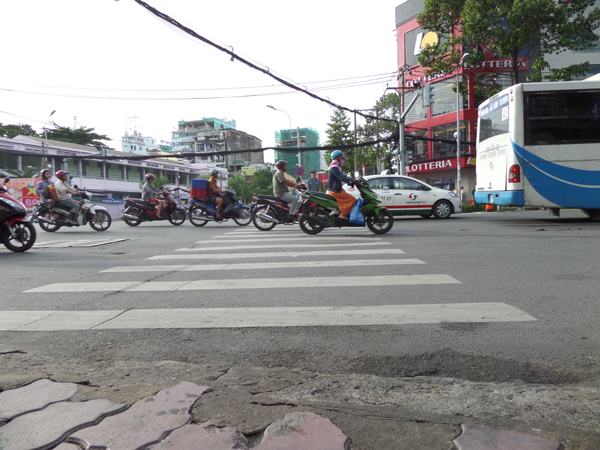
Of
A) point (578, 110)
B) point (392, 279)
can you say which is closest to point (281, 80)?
point (578, 110)

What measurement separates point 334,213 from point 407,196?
6.15 meters

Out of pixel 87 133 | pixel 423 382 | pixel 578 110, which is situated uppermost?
pixel 87 133

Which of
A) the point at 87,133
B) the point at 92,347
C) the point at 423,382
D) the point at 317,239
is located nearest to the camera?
the point at 423,382

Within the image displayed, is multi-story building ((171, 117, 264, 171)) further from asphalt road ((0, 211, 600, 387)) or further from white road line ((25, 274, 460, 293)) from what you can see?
white road line ((25, 274, 460, 293))

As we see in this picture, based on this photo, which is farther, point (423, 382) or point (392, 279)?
point (392, 279)

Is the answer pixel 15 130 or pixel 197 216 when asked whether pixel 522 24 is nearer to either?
pixel 197 216

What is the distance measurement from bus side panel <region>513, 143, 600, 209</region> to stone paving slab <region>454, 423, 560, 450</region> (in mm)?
10276

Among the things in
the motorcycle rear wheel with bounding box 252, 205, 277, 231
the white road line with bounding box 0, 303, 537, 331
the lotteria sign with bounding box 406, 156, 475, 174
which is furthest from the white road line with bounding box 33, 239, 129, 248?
the lotteria sign with bounding box 406, 156, 475, 174

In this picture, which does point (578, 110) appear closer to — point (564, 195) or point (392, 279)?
point (564, 195)

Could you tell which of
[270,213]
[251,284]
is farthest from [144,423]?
[270,213]

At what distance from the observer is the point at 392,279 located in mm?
5062

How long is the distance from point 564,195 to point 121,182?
170ft

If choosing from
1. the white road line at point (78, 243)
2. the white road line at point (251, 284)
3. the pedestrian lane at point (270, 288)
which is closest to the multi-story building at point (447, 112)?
the white road line at point (78, 243)

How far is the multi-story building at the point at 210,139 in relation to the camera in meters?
101
